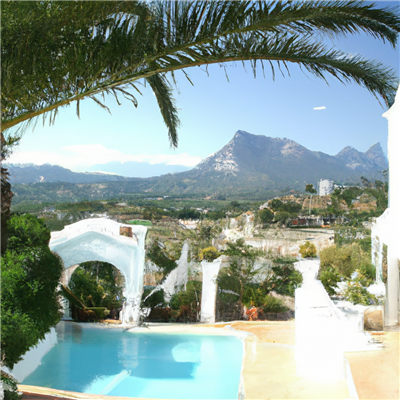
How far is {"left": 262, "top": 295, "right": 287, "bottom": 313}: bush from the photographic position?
6906 millimetres

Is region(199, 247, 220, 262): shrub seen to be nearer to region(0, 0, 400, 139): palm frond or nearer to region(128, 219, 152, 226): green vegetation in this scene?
region(128, 219, 152, 226): green vegetation

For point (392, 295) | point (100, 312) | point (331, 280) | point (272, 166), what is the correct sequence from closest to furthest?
point (392, 295), point (331, 280), point (100, 312), point (272, 166)

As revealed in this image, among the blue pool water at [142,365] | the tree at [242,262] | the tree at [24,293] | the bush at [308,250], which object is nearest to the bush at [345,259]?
the bush at [308,250]

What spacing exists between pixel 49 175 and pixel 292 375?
241 inches

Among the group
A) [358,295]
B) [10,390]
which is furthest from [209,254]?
[10,390]

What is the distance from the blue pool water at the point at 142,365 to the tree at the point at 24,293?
1414 millimetres

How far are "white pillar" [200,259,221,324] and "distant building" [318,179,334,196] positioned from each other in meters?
2.36

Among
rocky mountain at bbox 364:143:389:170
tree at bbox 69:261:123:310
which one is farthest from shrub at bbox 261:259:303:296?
tree at bbox 69:261:123:310

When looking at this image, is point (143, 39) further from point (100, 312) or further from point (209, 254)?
point (100, 312)

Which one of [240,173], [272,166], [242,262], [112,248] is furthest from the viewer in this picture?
[240,173]

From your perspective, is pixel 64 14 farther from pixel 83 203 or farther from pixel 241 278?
pixel 241 278

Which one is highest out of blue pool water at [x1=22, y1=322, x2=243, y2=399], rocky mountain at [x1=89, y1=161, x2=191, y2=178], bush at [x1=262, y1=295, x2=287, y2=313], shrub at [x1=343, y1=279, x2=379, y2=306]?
rocky mountain at [x1=89, y1=161, x2=191, y2=178]

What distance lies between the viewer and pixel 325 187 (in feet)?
22.9

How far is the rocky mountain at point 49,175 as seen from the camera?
25.4 feet
